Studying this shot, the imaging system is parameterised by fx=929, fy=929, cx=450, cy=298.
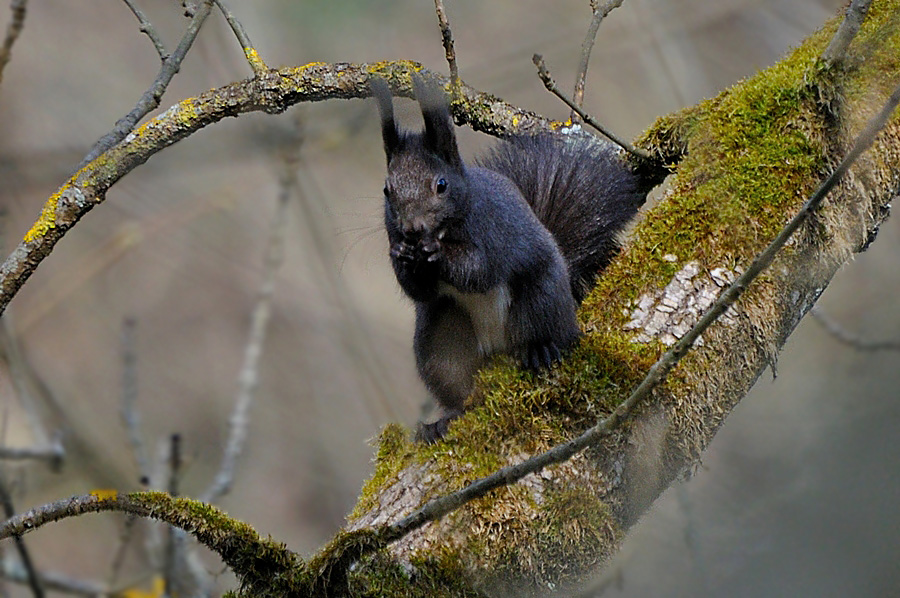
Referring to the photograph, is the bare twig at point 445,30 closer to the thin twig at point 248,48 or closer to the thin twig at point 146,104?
the thin twig at point 248,48

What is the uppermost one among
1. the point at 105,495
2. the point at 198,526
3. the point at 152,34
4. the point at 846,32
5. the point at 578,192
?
the point at 152,34

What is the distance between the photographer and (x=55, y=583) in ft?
12.0

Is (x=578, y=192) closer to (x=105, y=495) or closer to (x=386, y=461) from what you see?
(x=386, y=461)

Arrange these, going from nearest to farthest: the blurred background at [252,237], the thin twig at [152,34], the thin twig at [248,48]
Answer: the thin twig at [152,34] < the thin twig at [248,48] < the blurred background at [252,237]

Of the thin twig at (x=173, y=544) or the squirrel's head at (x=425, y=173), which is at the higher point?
the squirrel's head at (x=425, y=173)

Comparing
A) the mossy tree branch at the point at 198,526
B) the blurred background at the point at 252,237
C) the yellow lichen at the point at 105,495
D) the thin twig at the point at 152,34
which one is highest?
the blurred background at the point at 252,237

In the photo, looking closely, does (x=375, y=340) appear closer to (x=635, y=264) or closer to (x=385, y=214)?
(x=385, y=214)

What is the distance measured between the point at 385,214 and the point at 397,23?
3941 millimetres

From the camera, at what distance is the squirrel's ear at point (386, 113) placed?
3027 millimetres

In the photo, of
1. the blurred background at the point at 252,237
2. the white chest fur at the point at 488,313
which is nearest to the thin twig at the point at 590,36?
the white chest fur at the point at 488,313

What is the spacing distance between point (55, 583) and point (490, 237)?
7.24 ft

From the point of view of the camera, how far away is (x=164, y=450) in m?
4.14

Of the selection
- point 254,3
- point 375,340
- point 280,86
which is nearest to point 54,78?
point 254,3

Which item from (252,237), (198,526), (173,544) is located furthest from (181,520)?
(252,237)
